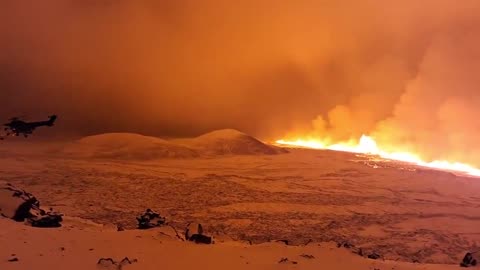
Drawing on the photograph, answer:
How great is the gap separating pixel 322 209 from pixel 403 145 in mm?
36596

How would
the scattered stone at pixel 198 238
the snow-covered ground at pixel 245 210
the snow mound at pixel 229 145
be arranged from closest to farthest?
the snow-covered ground at pixel 245 210
the scattered stone at pixel 198 238
the snow mound at pixel 229 145

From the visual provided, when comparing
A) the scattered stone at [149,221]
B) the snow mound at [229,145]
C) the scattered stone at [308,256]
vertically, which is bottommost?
the scattered stone at [149,221]

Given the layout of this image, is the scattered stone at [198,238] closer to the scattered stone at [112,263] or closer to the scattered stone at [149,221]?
the scattered stone at [149,221]

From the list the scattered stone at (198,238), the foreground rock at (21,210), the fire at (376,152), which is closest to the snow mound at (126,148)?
the fire at (376,152)

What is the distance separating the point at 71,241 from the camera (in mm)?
8023

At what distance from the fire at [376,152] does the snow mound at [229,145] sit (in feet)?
43.3

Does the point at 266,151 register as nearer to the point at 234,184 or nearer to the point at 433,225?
the point at 234,184

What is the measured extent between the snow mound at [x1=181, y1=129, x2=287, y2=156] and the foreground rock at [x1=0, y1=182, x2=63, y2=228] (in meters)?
31.4

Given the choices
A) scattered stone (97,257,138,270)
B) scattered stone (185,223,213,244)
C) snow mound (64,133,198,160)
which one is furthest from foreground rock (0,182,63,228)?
snow mound (64,133,198,160)

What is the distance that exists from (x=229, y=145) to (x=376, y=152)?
20.6 meters

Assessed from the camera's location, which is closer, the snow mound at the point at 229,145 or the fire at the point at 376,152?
the snow mound at the point at 229,145

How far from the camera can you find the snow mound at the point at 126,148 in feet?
122

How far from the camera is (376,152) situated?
183 ft

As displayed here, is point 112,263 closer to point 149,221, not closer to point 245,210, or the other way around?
point 149,221
